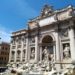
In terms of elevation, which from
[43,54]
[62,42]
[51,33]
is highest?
[51,33]

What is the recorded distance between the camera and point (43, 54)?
2697 centimetres

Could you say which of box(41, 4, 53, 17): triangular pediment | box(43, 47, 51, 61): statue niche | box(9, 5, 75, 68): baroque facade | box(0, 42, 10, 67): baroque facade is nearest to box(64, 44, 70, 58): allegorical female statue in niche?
box(9, 5, 75, 68): baroque facade

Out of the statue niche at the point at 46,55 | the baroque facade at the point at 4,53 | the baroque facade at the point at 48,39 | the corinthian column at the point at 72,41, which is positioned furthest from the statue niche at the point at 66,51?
the baroque facade at the point at 4,53

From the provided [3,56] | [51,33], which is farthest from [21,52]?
[3,56]

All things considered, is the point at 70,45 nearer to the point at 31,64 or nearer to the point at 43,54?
the point at 43,54

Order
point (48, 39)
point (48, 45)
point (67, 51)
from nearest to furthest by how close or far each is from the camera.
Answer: point (67, 51)
point (48, 45)
point (48, 39)

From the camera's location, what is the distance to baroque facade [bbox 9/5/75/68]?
23.3 meters

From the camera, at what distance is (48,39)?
1083 inches

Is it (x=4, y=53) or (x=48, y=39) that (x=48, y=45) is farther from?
(x=4, y=53)

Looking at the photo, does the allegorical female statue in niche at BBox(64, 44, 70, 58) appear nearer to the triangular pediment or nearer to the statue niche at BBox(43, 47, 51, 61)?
the statue niche at BBox(43, 47, 51, 61)

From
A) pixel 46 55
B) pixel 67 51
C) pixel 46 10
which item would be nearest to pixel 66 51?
pixel 67 51

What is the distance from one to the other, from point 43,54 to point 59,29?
5347 millimetres

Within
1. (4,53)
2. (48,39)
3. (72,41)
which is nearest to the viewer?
(72,41)

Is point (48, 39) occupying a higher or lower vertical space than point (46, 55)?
higher
